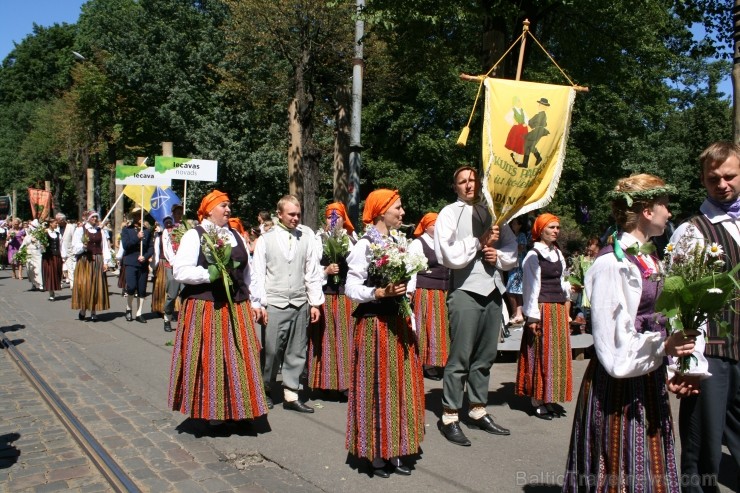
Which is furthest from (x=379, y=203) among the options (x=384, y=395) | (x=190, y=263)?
(x=190, y=263)

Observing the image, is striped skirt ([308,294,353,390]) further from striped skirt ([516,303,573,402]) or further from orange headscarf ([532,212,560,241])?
orange headscarf ([532,212,560,241])

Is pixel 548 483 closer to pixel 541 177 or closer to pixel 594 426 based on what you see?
pixel 594 426

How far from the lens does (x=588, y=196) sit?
26.2 metres

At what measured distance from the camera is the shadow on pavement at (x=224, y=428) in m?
5.33

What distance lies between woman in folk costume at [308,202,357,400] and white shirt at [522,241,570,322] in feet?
5.93

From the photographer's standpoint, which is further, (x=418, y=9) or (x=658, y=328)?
(x=418, y=9)

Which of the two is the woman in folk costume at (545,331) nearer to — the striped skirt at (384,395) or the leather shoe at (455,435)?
the leather shoe at (455,435)

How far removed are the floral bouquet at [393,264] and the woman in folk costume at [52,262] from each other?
42.9ft

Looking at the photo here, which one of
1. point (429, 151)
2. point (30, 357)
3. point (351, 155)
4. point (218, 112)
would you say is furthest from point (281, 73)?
point (30, 357)

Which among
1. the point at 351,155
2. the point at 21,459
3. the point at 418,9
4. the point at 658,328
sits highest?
the point at 418,9

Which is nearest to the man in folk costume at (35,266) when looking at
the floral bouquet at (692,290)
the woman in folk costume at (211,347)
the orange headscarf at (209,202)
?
the orange headscarf at (209,202)

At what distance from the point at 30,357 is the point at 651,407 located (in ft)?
25.4

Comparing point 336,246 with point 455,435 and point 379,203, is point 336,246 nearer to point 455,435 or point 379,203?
point 379,203

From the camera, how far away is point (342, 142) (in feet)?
41.3
